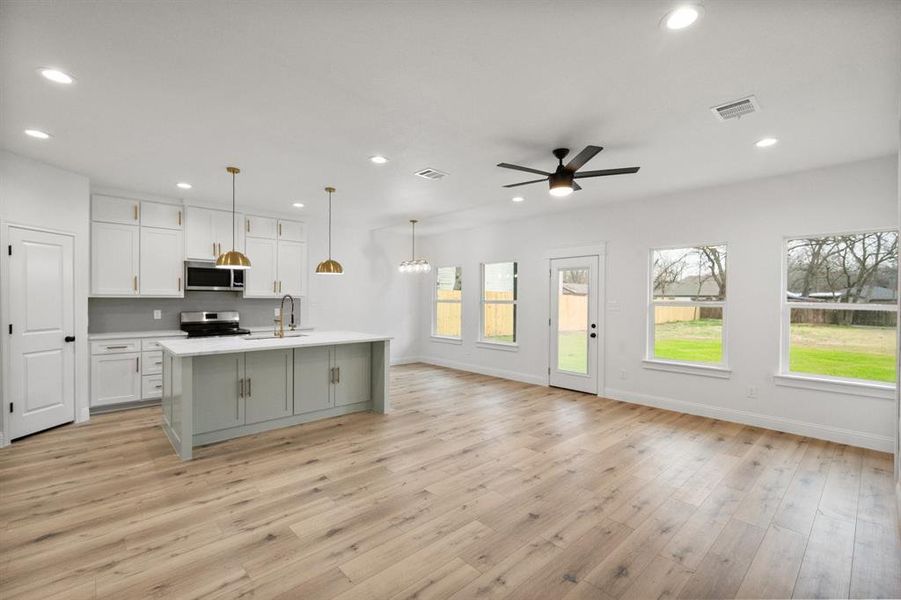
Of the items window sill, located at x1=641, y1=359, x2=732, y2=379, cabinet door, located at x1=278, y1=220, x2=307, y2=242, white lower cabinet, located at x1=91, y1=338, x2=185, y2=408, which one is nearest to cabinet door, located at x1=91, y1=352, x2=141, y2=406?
white lower cabinet, located at x1=91, y1=338, x2=185, y2=408

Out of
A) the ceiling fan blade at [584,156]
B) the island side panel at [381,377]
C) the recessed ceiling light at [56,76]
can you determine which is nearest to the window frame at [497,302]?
the island side panel at [381,377]

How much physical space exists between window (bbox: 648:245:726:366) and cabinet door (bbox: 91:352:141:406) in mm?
6410

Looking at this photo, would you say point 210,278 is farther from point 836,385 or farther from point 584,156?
point 836,385

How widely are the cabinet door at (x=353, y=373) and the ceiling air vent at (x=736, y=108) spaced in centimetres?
402

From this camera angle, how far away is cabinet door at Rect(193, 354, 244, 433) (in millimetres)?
3771

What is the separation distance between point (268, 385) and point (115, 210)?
309 cm

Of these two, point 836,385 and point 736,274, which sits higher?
point 736,274

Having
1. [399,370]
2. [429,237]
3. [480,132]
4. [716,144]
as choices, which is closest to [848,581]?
[716,144]

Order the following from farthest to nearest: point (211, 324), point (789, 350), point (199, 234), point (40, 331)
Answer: point (211, 324) → point (199, 234) → point (789, 350) → point (40, 331)

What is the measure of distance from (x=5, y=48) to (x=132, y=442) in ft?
10.6

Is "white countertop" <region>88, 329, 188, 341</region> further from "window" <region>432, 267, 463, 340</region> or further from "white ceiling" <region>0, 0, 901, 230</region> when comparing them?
"window" <region>432, 267, 463, 340</region>

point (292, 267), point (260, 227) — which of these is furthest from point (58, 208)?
point (292, 267)

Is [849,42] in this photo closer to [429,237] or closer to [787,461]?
[787,461]

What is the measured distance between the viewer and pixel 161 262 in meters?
5.40
